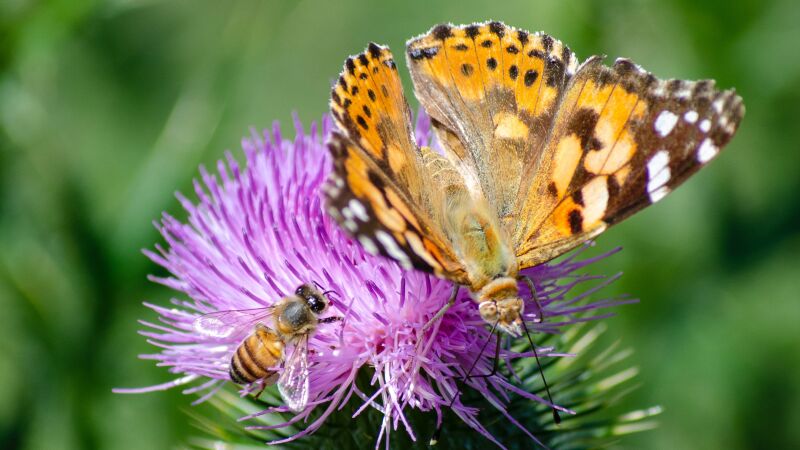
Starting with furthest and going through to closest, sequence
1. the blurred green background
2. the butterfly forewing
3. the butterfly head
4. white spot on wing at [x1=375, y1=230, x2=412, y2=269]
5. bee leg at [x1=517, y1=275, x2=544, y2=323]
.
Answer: the blurred green background, bee leg at [x1=517, y1=275, x2=544, y2=323], the butterfly forewing, the butterfly head, white spot on wing at [x1=375, y1=230, x2=412, y2=269]

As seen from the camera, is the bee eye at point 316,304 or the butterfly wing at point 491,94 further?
the butterfly wing at point 491,94

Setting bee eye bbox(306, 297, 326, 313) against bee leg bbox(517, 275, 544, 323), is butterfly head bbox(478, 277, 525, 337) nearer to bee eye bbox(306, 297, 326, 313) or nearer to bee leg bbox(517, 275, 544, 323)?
bee leg bbox(517, 275, 544, 323)

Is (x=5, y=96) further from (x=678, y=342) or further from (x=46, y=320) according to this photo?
(x=678, y=342)

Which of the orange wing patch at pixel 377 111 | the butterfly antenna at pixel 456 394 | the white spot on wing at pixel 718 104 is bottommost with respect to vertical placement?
the butterfly antenna at pixel 456 394

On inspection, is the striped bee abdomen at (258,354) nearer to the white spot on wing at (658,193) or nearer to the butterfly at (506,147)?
the butterfly at (506,147)

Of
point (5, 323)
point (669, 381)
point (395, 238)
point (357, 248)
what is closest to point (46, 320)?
point (5, 323)

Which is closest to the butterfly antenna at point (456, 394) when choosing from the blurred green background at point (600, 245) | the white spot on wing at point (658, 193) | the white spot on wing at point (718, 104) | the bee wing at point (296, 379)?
the bee wing at point (296, 379)

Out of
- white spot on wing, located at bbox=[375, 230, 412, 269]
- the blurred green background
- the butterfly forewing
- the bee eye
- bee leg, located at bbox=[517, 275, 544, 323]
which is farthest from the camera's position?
the blurred green background

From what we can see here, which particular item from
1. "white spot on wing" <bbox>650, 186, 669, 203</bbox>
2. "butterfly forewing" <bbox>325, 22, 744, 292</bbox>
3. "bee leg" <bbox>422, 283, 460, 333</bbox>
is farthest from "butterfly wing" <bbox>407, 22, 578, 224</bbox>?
"white spot on wing" <bbox>650, 186, 669, 203</bbox>

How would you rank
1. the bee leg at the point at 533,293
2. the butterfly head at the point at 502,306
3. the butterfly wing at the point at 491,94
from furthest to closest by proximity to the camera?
the butterfly wing at the point at 491,94, the bee leg at the point at 533,293, the butterfly head at the point at 502,306
